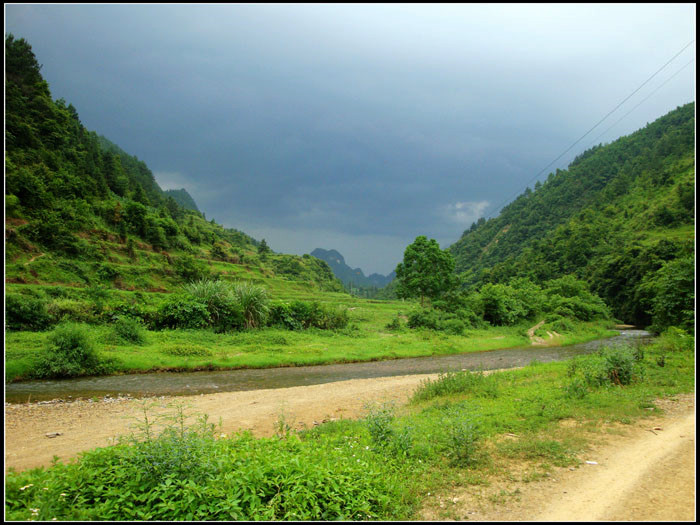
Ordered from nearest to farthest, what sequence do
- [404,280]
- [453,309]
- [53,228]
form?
[53,228] → [453,309] → [404,280]

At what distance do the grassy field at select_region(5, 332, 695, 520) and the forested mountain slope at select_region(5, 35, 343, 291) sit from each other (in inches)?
1289

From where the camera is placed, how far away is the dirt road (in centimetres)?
491

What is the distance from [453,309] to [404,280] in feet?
21.8

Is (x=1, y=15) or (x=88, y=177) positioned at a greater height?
(x=88, y=177)

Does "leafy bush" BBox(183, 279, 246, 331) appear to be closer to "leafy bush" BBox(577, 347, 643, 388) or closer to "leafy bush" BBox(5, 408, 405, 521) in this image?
"leafy bush" BBox(5, 408, 405, 521)

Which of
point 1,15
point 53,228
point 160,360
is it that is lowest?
point 160,360

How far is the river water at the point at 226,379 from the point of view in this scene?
47.0 ft

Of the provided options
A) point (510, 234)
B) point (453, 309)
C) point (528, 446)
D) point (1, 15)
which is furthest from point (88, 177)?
point (510, 234)

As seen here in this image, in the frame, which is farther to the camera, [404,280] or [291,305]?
[404,280]

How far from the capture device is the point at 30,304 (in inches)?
794

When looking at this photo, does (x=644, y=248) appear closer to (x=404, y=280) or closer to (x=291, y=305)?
(x=404, y=280)

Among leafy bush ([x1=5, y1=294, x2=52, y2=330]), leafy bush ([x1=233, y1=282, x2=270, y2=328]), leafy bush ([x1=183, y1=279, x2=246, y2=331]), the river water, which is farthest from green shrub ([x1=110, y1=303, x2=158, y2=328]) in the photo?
the river water

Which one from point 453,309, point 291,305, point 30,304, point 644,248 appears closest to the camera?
point 30,304

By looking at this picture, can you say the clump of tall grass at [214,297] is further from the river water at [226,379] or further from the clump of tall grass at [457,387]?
the clump of tall grass at [457,387]
